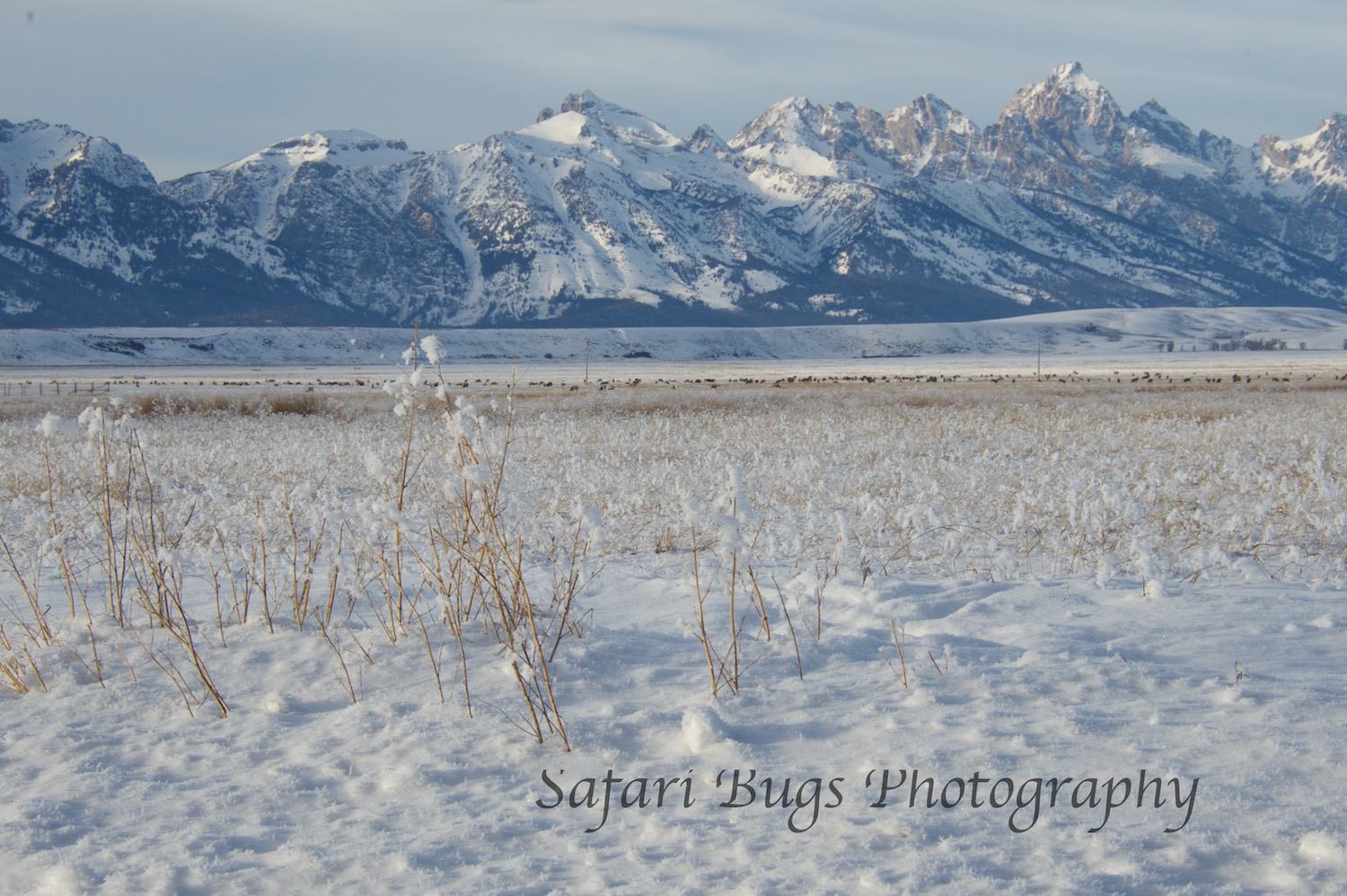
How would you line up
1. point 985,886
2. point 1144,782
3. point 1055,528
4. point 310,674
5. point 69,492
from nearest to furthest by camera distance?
point 985,886 → point 1144,782 → point 310,674 → point 1055,528 → point 69,492

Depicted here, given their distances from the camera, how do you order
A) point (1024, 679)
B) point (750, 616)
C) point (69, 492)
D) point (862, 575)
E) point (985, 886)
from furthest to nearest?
point (69, 492), point (862, 575), point (750, 616), point (1024, 679), point (985, 886)

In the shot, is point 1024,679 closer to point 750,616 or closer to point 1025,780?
point 1025,780

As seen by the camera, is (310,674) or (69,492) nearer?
(310,674)

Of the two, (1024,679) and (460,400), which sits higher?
(460,400)

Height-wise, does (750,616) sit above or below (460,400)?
below

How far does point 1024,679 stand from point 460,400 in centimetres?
305

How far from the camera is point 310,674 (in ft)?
18.4

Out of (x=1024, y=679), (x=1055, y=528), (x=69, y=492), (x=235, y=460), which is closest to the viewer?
(x=1024, y=679)

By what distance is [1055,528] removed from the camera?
401 inches

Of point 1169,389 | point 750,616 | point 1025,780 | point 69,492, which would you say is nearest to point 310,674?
point 750,616

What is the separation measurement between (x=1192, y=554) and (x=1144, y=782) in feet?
16.5

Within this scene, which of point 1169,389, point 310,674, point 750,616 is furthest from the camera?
point 1169,389

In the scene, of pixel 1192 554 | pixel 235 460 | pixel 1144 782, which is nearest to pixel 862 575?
pixel 1192 554

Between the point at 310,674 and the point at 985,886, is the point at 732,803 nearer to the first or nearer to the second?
the point at 985,886
